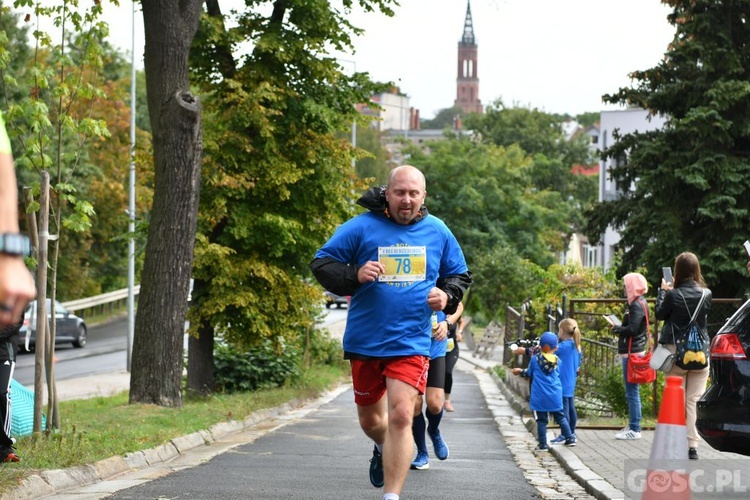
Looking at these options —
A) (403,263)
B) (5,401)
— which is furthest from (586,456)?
(5,401)

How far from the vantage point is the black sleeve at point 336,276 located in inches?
277

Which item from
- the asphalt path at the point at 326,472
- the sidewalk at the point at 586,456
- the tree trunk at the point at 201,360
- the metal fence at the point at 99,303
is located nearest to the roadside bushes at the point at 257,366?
the tree trunk at the point at 201,360

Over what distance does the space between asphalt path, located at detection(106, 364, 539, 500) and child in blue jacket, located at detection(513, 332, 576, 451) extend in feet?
1.92

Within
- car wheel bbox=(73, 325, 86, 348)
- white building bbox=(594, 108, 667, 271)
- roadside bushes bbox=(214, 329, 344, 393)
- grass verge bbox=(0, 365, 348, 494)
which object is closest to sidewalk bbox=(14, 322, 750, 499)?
grass verge bbox=(0, 365, 348, 494)

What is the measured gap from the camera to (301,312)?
19.6m

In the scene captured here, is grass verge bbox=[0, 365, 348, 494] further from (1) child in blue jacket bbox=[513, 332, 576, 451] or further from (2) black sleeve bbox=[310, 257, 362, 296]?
(1) child in blue jacket bbox=[513, 332, 576, 451]

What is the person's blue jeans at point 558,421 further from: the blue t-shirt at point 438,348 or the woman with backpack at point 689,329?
the blue t-shirt at point 438,348

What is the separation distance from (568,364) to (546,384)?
0.79m

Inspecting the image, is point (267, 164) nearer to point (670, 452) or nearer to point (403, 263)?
point (403, 263)

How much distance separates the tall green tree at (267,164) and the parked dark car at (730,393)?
37.4 feet

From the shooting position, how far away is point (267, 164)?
19094 mm

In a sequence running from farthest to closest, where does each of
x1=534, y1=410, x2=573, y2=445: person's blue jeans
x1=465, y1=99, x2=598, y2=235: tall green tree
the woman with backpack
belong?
x1=465, y1=99, x2=598, y2=235: tall green tree < x1=534, y1=410, x2=573, y2=445: person's blue jeans < the woman with backpack

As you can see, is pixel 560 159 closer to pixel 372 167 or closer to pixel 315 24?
pixel 372 167

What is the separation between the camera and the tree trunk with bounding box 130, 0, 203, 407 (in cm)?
1476
